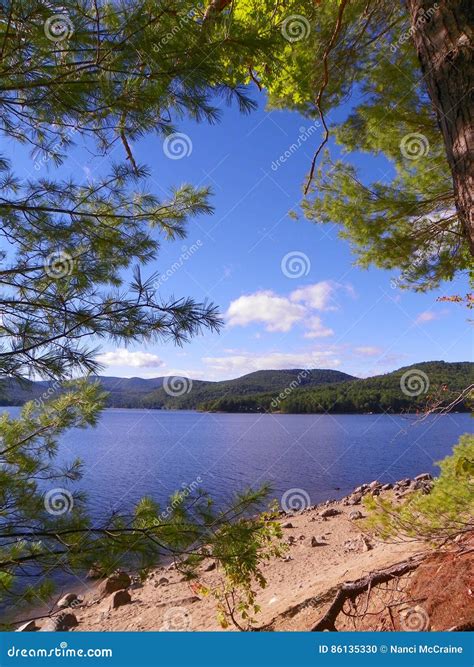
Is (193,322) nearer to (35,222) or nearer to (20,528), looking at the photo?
(35,222)

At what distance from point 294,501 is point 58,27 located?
13436 mm

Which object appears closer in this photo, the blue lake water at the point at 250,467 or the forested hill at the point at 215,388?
the blue lake water at the point at 250,467

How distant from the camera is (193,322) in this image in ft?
6.97

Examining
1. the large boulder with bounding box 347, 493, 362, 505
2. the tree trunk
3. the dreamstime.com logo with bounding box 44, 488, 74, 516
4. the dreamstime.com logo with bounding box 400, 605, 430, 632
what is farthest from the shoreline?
the large boulder with bounding box 347, 493, 362, 505

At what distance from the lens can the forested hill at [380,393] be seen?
14.6ft

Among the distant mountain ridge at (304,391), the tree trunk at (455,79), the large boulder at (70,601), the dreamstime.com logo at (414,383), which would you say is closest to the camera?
the tree trunk at (455,79)

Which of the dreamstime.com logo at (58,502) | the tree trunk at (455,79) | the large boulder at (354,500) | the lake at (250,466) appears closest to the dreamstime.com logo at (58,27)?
the tree trunk at (455,79)

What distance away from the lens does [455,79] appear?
4.97 ft

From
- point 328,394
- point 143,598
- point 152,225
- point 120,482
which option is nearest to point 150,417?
point 328,394

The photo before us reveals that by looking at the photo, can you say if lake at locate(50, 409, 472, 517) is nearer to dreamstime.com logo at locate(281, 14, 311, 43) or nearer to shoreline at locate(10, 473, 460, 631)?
shoreline at locate(10, 473, 460, 631)

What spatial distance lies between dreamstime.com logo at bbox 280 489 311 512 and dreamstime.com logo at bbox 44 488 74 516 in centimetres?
1106

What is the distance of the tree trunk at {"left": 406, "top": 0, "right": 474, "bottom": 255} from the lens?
4.84 feet

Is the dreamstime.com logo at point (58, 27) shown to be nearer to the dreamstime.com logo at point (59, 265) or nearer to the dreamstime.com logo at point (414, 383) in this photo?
the dreamstime.com logo at point (59, 265)

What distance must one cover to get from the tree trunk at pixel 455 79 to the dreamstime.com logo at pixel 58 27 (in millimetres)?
1535
